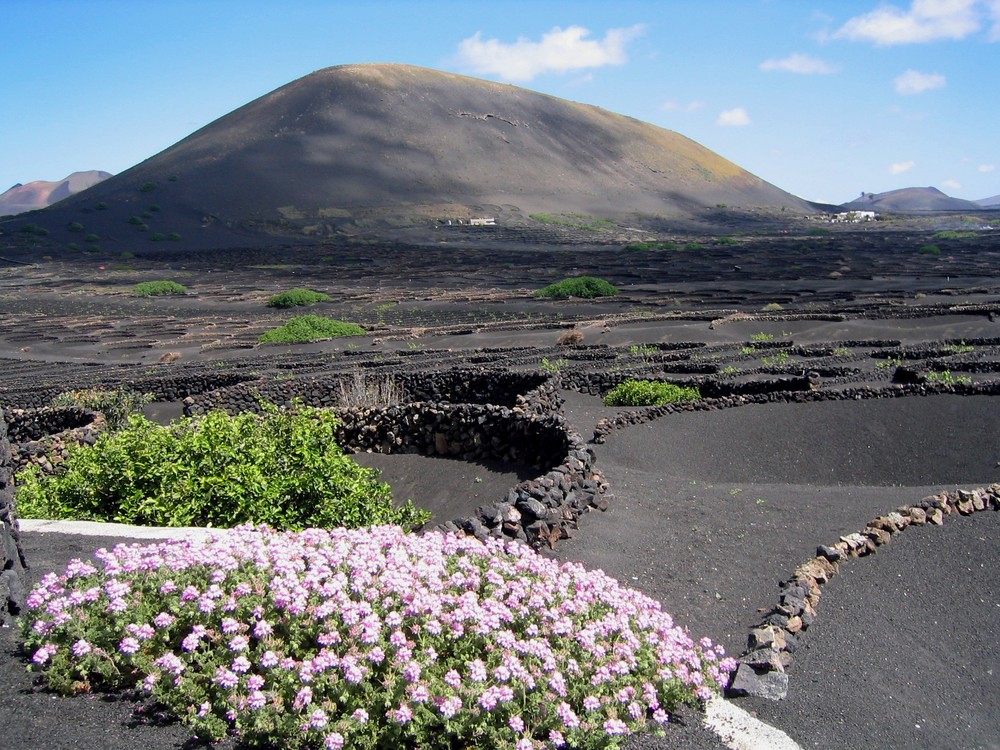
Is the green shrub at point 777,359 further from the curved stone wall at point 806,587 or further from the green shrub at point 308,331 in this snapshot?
the green shrub at point 308,331

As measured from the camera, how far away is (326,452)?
31.3 ft

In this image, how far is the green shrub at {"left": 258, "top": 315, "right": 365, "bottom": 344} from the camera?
3219 cm

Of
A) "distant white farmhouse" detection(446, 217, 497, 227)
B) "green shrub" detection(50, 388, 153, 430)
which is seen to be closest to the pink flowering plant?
"green shrub" detection(50, 388, 153, 430)

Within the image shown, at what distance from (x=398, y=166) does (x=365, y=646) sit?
113828mm

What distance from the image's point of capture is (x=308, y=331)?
33.0 meters

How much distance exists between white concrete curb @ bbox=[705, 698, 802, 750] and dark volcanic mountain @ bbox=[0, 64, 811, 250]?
9385 cm

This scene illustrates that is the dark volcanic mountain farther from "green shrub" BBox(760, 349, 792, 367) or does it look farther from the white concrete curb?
the white concrete curb

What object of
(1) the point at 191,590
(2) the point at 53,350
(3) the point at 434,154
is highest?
(3) the point at 434,154

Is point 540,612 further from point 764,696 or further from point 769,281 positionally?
point 769,281

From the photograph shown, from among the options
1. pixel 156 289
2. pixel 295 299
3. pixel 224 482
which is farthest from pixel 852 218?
pixel 224 482

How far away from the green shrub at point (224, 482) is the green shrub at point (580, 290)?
3453cm

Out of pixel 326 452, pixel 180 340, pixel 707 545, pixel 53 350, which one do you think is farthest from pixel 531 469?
pixel 53 350

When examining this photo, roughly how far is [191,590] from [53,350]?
107 feet

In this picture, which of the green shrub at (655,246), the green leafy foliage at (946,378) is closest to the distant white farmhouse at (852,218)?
the green shrub at (655,246)
